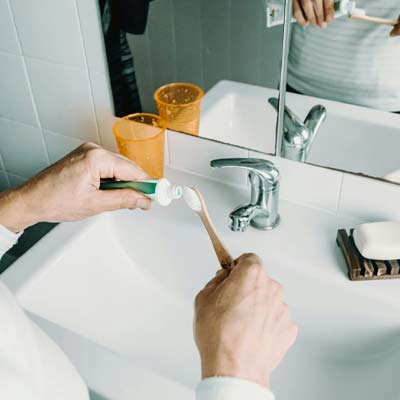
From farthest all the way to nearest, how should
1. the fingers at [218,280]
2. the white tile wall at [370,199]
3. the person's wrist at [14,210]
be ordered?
the white tile wall at [370,199] < the person's wrist at [14,210] < the fingers at [218,280]

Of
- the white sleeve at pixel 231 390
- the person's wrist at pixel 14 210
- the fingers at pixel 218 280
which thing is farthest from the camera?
the person's wrist at pixel 14 210

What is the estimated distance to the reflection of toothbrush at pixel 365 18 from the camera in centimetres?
68

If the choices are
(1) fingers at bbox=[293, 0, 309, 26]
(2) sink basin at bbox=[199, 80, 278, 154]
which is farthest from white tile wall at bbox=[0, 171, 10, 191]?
(1) fingers at bbox=[293, 0, 309, 26]

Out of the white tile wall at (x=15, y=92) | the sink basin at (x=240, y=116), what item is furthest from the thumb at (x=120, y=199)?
the white tile wall at (x=15, y=92)

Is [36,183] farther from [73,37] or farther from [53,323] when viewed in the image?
[73,37]

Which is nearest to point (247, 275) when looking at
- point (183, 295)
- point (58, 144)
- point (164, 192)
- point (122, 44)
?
point (164, 192)

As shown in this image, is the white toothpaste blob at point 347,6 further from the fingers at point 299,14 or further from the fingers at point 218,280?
the fingers at point 218,280

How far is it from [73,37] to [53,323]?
0.52m

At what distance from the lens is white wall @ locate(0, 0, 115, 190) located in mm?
896

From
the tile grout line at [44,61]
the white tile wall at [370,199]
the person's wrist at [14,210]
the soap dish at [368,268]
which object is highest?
the tile grout line at [44,61]

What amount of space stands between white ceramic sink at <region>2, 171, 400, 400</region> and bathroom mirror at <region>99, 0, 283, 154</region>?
0.13 m

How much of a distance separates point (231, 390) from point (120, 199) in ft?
1.06

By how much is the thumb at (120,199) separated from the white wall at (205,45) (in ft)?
0.95

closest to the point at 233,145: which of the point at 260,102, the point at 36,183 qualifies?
the point at 260,102
